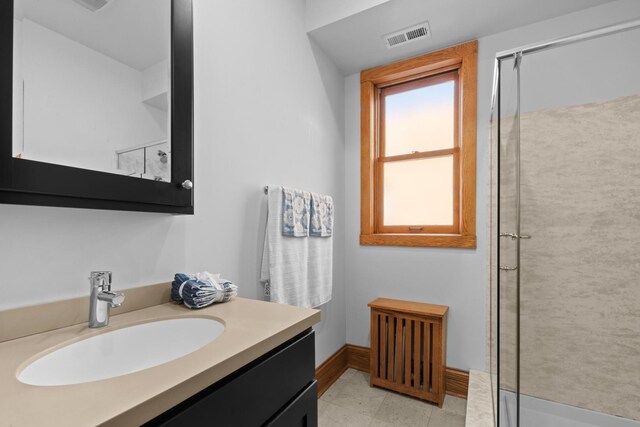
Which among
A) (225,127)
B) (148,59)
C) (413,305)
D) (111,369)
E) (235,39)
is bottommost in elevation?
(413,305)

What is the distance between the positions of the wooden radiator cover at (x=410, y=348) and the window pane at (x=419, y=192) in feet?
2.07

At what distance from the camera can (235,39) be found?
138 centimetres

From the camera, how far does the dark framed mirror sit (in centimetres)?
66

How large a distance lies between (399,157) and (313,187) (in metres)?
0.79

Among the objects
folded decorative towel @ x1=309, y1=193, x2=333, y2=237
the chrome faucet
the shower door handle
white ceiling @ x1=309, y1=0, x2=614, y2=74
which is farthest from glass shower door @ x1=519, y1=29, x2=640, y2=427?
the chrome faucet

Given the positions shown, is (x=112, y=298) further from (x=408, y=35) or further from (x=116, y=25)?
(x=408, y=35)

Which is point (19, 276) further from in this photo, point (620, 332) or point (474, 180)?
point (620, 332)

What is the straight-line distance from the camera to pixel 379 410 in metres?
1.78

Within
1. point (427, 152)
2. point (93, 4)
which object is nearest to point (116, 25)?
point (93, 4)

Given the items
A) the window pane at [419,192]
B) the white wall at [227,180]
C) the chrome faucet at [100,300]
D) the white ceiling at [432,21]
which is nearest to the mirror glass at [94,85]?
the white wall at [227,180]

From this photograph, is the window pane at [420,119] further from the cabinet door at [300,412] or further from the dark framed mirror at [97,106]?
the cabinet door at [300,412]

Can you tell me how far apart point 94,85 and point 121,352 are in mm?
714

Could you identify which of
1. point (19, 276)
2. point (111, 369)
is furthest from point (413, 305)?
point (19, 276)

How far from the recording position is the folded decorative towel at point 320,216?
1717 mm
